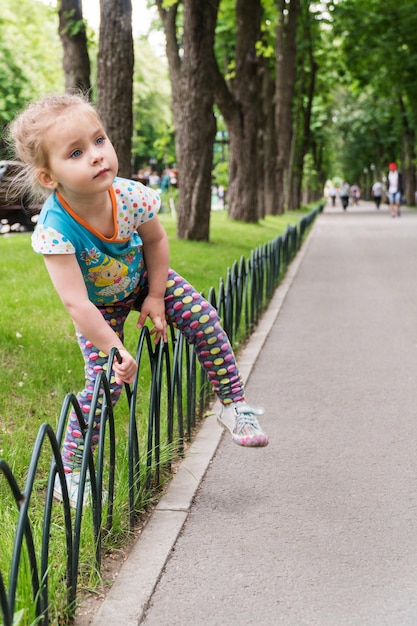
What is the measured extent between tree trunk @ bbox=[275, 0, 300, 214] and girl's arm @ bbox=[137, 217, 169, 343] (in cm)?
2545

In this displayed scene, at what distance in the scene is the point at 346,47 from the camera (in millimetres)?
34938

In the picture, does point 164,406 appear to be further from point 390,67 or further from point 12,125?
point 390,67

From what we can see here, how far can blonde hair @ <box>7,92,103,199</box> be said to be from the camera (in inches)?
128

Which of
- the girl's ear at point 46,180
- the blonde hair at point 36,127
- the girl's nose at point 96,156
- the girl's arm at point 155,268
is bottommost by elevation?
the girl's arm at point 155,268

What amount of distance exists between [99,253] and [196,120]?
38.3 ft

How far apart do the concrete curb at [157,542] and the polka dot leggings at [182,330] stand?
0.45 m

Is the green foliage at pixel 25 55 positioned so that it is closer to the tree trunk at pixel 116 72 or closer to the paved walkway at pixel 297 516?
the tree trunk at pixel 116 72

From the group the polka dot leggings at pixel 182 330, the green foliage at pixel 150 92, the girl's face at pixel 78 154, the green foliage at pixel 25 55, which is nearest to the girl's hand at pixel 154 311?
the polka dot leggings at pixel 182 330

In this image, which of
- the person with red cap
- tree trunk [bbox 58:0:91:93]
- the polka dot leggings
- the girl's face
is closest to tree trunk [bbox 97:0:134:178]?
tree trunk [bbox 58:0:91:93]

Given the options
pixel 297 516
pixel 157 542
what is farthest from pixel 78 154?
pixel 297 516

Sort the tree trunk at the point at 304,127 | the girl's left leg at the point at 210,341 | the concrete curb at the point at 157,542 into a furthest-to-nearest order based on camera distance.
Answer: the tree trunk at the point at 304,127
the girl's left leg at the point at 210,341
the concrete curb at the point at 157,542

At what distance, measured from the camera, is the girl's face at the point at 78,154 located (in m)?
3.22

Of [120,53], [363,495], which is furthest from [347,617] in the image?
[120,53]

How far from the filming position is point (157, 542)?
3490 mm
